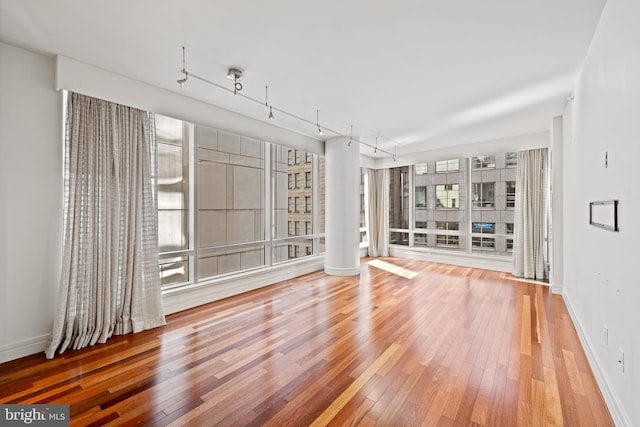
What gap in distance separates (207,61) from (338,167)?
3151 mm

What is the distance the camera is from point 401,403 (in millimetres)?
1879

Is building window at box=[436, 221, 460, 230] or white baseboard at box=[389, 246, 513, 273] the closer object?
white baseboard at box=[389, 246, 513, 273]

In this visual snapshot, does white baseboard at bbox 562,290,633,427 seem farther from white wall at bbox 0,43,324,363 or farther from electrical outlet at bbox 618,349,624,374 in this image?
white wall at bbox 0,43,324,363

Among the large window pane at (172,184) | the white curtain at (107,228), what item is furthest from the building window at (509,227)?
the white curtain at (107,228)

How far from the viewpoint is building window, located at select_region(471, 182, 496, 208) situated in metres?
6.02

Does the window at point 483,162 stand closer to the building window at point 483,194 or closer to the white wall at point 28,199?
the building window at point 483,194

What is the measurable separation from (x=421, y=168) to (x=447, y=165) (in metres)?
0.64

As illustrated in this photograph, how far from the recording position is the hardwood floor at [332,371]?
179 centimetres

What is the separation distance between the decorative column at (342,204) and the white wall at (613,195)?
10.7ft

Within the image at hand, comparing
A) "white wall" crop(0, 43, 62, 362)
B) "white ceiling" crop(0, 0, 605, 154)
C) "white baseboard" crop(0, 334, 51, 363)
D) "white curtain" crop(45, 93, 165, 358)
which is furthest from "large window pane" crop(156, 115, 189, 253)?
"white baseboard" crop(0, 334, 51, 363)

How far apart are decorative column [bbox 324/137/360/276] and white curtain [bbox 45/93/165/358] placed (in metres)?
3.09

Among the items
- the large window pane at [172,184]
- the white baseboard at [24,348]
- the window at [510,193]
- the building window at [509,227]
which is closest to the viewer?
the white baseboard at [24,348]

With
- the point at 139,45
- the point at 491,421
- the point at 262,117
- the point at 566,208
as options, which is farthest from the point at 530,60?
the point at 139,45

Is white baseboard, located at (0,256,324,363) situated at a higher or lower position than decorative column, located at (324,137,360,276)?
lower
